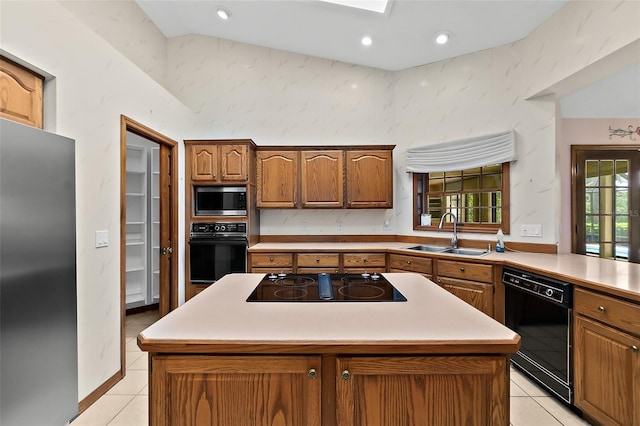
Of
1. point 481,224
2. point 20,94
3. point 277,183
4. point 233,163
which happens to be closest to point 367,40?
point 277,183

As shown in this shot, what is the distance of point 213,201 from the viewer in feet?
11.7

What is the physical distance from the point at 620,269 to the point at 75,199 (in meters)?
3.66

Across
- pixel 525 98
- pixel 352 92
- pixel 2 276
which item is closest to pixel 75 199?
pixel 2 276

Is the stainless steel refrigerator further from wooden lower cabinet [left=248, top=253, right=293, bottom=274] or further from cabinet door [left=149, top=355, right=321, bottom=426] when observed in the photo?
wooden lower cabinet [left=248, top=253, right=293, bottom=274]

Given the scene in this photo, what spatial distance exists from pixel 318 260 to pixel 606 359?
2359 millimetres

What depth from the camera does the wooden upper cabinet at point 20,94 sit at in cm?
163

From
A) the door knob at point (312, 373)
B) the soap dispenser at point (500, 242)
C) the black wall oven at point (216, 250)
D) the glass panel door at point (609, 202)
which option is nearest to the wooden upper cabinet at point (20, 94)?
the black wall oven at point (216, 250)

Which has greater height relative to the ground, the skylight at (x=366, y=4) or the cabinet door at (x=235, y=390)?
the skylight at (x=366, y=4)

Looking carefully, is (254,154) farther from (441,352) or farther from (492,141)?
(441,352)

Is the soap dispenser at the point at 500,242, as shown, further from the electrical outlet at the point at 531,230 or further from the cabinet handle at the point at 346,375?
the cabinet handle at the point at 346,375

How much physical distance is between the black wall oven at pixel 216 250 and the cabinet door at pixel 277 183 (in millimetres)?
426

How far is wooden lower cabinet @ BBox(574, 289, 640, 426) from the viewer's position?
1.60 m

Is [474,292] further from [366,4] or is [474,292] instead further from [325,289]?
[366,4]

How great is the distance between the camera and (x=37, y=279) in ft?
5.18
